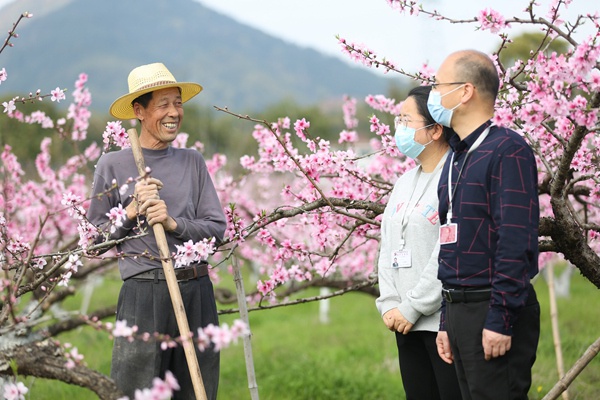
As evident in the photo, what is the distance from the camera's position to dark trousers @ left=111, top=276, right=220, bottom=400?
2871 mm

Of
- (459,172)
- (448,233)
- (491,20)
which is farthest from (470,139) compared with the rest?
(491,20)

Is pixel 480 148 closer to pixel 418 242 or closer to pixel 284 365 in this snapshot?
pixel 418 242

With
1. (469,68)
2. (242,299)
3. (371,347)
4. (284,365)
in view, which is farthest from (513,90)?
(371,347)

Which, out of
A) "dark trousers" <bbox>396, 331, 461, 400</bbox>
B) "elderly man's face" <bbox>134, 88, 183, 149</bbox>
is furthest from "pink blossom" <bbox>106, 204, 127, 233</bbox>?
"dark trousers" <bbox>396, 331, 461, 400</bbox>

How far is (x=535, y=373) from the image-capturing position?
231 inches

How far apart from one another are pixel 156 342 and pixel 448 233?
50.6 inches

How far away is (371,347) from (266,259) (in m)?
1.59

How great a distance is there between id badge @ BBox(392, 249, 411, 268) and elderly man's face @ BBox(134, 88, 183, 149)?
1.11m

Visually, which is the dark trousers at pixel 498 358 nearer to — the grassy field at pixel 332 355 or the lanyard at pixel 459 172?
the lanyard at pixel 459 172

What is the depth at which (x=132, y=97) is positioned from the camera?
3.15m

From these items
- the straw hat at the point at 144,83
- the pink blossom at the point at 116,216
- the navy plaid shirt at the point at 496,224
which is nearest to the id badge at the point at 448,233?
the navy plaid shirt at the point at 496,224

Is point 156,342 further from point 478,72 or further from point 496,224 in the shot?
point 478,72

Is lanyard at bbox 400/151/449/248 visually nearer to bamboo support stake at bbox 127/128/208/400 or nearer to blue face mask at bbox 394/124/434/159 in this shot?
blue face mask at bbox 394/124/434/159

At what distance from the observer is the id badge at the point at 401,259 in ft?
8.96
